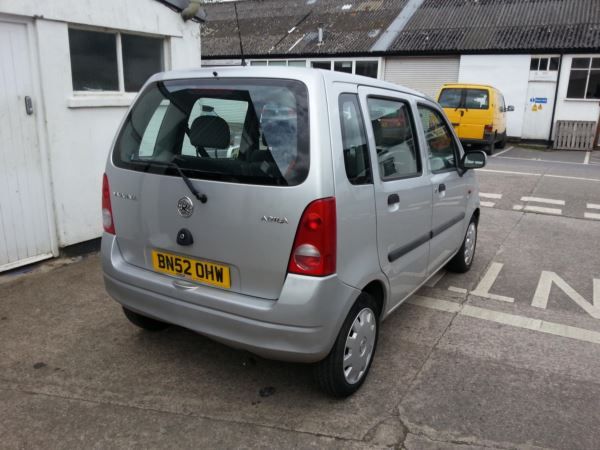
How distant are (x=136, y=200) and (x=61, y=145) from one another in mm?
2620

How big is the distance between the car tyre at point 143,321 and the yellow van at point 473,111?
12.6m

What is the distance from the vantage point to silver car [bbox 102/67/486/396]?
2.61 m

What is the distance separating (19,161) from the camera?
4836 mm

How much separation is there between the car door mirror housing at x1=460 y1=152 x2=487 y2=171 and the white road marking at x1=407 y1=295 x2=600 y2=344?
1233 millimetres

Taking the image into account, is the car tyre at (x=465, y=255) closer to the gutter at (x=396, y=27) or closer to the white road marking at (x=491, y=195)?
the white road marking at (x=491, y=195)

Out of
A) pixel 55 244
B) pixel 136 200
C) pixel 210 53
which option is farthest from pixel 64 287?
pixel 210 53

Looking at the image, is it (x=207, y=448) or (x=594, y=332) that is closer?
(x=207, y=448)

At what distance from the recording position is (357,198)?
282 cm

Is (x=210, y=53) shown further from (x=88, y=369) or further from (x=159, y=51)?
(x=88, y=369)

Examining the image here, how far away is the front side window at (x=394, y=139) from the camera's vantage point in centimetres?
316

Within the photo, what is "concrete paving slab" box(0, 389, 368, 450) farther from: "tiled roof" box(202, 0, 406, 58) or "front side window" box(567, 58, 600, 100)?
"tiled roof" box(202, 0, 406, 58)

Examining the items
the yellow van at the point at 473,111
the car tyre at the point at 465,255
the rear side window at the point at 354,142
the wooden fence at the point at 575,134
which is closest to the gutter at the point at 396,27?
the wooden fence at the point at 575,134

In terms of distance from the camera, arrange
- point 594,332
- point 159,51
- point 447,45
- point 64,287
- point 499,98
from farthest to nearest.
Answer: point 447,45 < point 499,98 < point 159,51 < point 64,287 < point 594,332

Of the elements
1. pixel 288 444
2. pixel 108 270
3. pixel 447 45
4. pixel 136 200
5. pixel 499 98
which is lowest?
pixel 288 444
